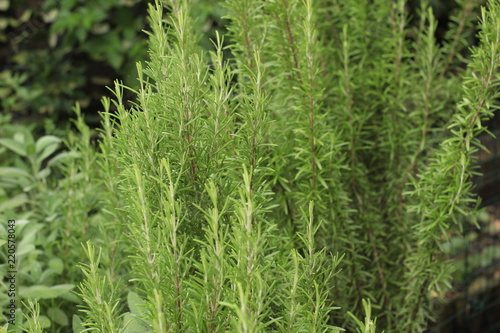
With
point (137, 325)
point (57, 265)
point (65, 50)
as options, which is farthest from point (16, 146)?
point (65, 50)

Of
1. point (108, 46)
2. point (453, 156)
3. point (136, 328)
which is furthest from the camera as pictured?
point (108, 46)

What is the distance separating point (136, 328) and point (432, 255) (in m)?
0.59

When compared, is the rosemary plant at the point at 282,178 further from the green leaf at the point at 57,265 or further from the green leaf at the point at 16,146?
the green leaf at the point at 16,146

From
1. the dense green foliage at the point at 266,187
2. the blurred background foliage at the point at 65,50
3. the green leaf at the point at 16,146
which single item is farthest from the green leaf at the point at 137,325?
the blurred background foliage at the point at 65,50

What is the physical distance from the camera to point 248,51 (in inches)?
43.0

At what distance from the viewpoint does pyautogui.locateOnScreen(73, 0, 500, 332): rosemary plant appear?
0.70 meters

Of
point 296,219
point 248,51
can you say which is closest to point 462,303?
point 296,219

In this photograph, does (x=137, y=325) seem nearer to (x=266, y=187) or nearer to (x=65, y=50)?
(x=266, y=187)

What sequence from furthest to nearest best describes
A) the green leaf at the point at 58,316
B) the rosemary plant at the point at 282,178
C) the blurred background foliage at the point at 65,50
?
the blurred background foliage at the point at 65,50 < the green leaf at the point at 58,316 < the rosemary plant at the point at 282,178

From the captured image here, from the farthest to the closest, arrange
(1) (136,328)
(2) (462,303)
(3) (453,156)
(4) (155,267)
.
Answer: (2) (462,303)
(3) (453,156)
(1) (136,328)
(4) (155,267)

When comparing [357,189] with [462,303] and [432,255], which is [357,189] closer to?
[432,255]

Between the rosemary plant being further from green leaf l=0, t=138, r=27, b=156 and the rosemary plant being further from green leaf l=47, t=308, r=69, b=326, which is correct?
green leaf l=0, t=138, r=27, b=156

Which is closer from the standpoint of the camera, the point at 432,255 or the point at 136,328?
the point at 136,328

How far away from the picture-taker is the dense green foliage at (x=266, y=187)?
0.71 meters
